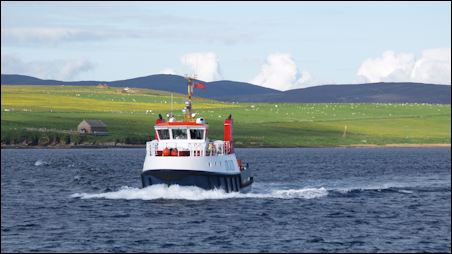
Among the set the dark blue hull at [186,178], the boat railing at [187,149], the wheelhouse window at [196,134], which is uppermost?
the wheelhouse window at [196,134]

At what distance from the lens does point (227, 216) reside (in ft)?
262

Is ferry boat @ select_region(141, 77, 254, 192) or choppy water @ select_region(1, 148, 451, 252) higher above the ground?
ferry boat @ select_region(141, 77, 254, 192)

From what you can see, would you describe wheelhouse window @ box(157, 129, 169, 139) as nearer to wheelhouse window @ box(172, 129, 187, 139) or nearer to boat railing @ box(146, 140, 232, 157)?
wheelhouse window @ box(172, 129, 187, 139)

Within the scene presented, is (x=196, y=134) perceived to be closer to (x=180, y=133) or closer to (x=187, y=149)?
(x=180, y=133)

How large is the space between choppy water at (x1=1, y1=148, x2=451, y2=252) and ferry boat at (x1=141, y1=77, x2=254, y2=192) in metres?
1.11

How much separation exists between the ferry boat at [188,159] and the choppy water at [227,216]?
1.11 m

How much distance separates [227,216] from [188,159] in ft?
38.4

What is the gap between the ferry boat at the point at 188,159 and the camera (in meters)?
90.2

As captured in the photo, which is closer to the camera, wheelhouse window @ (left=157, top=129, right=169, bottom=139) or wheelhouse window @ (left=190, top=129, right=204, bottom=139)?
wheelhouse window @ (left=190, top=129, right=204, bottom=139)

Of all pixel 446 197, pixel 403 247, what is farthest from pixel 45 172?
pixel 403 247

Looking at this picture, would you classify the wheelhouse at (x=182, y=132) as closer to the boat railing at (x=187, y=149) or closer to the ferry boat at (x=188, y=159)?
the ferry boat at (x=188, y=159)

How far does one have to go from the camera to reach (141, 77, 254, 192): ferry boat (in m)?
90.2

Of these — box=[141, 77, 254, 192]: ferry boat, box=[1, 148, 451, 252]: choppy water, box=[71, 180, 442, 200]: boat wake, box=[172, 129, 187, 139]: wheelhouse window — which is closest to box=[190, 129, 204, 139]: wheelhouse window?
box=[141, 77, 254, 192]: ferry boat

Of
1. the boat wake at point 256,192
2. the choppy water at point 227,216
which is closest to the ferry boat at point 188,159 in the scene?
the boat wake at point 256,192
